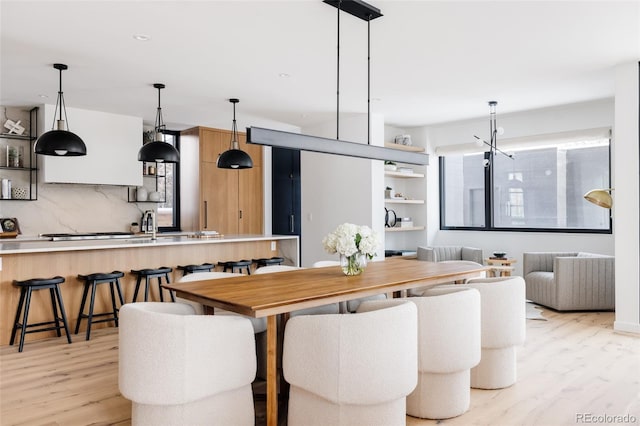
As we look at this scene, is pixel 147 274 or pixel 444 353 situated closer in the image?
pixel 444 353

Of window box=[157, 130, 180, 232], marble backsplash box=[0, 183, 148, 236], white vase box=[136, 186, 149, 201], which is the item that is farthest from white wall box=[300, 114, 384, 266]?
marble backsplash box=[0, 183, 148, 236]

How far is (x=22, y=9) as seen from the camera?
3238mm

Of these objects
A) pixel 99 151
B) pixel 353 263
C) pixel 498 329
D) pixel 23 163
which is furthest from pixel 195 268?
pixel 498 329

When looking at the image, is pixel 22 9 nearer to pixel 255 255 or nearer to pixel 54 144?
pixel 54 144

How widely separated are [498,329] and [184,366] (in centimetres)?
194

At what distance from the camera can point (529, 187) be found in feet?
22.9

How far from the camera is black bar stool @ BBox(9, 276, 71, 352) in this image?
4133 millimetres

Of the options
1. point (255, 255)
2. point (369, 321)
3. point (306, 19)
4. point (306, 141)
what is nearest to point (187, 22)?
point (306, 19)

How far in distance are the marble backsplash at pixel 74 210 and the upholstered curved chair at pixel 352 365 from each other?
17.6ft

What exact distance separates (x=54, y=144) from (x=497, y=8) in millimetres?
3760

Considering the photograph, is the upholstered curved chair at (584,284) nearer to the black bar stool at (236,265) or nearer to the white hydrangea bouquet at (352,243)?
the white hydrangea bouquet at (352,243)

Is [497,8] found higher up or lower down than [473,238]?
higher up

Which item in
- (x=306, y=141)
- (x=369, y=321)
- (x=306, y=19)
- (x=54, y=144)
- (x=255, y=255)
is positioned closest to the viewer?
(x=369, y=321)

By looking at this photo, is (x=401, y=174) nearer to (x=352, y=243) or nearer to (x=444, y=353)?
(x=352, y=243)
